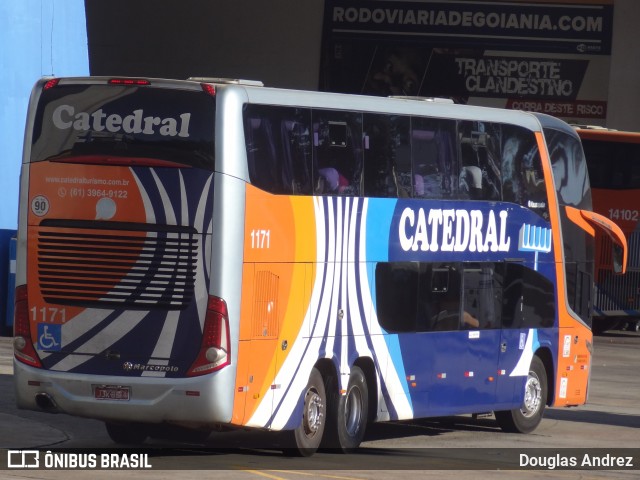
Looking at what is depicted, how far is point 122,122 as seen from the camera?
1242 cm

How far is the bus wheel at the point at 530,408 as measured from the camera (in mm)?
16562

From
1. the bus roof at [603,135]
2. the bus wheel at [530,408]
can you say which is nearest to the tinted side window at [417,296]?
the bus wheel at [530,408]

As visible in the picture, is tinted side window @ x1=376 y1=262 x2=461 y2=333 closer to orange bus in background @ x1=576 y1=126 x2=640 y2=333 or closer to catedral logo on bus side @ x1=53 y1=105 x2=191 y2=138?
catedral logo on bus side @ x1=53 y1=105 x2=191 y2=138

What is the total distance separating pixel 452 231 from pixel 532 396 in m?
2.73

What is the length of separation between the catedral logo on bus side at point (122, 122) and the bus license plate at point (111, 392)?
218 cm

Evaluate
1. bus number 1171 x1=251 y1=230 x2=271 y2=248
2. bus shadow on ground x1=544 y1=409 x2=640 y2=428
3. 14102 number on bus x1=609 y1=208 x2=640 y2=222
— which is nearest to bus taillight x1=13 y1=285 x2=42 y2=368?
bus number 1171 x1=251 y1=230 x2=271 y2=248

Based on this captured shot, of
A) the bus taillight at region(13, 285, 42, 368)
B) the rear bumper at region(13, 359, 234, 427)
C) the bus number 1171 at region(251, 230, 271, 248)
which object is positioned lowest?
the rear bumper at region(13, 359, 234, 427)

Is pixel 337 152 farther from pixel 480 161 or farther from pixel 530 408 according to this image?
pixel 530 408

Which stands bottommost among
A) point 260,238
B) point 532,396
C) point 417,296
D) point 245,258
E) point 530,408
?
point 530,408

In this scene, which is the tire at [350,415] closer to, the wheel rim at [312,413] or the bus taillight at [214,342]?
the wheel rim at [312,413]

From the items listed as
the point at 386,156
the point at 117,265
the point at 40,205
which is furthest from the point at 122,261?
the point at 386,156

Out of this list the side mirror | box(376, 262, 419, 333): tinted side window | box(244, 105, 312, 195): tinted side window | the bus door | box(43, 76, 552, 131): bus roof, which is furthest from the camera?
the side mirror

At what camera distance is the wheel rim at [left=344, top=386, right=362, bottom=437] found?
13859 mm

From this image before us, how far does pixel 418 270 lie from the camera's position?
48.3 feet
